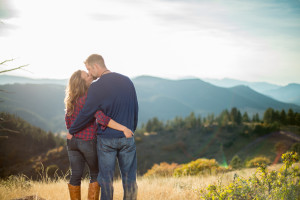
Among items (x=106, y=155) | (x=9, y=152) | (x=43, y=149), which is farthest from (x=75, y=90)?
(x=43, y=149)

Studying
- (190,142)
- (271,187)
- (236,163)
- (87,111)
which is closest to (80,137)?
(87,111)

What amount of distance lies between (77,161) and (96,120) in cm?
75

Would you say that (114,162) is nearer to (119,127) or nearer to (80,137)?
(119,127)

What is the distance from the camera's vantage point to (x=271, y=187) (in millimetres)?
3475

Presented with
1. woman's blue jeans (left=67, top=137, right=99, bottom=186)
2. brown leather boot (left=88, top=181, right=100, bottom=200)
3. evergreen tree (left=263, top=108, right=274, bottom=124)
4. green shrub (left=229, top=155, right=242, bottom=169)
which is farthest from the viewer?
evergreen tree (left=263, top=108, right=274, bottom=124)

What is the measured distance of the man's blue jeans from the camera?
10.3 ft

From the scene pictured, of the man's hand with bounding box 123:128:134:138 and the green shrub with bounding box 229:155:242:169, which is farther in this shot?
the green shrub with bounding box 229:155:242:169

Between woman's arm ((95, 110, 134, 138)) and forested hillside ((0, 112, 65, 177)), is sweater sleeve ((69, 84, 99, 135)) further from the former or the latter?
forested hillside ((0, 112, 65, 177))

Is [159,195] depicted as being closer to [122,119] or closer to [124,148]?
[124,148]

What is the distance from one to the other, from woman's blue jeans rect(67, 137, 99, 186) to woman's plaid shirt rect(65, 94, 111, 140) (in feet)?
0.23

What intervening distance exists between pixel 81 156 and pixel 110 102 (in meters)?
0.96

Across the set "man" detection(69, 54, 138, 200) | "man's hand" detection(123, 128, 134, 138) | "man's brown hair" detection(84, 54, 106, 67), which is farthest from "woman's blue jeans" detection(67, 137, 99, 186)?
"man's brown hair" detection(84, 54, 106, 67)

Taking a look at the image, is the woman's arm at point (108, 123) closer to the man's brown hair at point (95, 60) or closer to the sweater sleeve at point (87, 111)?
the sweater sleeve at point (87, 111)

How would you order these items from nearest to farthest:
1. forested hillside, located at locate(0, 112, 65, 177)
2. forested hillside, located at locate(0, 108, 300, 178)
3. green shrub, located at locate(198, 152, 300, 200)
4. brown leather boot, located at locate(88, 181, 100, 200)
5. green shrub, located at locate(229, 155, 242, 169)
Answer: green shrub, located at locate(198, 152, 300, 200) → brown leather boot, located at locate(88, 181, 100, 200) → green shrub, located at locate(229, 155, 242, 169) → forested hillside, located at locate(0, 112, 65, 177) → forested hillside, located at locate(0, 108, 300, 178)
